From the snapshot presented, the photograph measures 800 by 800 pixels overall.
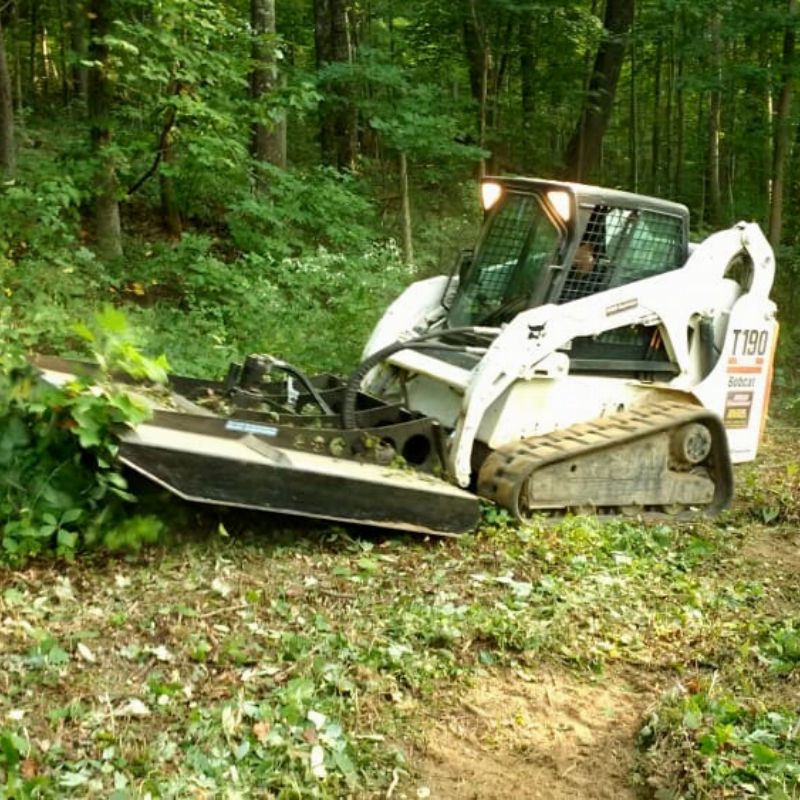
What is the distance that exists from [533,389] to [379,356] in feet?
3.20

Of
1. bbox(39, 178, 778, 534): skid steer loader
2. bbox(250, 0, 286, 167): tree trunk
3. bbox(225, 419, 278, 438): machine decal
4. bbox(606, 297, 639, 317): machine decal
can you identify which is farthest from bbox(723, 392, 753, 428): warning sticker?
bbox(250, 0, 286, 167): tree trunk

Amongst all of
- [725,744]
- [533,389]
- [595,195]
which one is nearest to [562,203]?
[595,195]

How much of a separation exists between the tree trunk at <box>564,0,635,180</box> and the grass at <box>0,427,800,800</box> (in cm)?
1164

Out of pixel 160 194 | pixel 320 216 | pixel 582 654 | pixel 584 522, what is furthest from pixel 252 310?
pixel 582 654

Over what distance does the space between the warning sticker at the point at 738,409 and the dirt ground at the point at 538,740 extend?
3.49 m

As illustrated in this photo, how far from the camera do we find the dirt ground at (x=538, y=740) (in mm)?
3373

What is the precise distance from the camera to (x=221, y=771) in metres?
3.14

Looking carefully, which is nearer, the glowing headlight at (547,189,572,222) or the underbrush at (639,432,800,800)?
the underbrush at (639,432,800,800)

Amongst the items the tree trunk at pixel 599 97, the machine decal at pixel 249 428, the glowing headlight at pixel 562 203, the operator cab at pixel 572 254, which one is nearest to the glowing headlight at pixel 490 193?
the operator cab at pixel 572 254

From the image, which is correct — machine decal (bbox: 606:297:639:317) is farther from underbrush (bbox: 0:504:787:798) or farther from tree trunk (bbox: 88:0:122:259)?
tree trunk (bbox: 88:0:122:259)

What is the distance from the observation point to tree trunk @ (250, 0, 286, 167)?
10.0 meters

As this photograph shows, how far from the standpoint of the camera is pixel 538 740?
3664 mm

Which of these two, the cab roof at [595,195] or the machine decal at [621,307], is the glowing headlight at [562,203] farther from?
the machine decal at [621,307]

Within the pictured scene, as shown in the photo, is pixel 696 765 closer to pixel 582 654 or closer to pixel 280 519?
pixel 582 654
